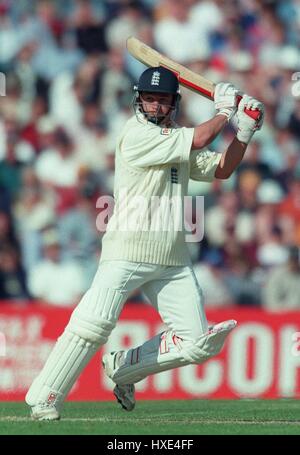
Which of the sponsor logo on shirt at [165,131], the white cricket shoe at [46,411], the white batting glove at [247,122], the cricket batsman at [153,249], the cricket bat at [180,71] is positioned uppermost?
the cricket bat at [180,71]

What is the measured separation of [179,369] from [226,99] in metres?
3.81

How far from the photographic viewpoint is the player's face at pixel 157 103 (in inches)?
282

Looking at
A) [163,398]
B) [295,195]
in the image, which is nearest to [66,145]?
[295,195]

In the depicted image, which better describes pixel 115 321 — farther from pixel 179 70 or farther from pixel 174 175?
pixel 179 70

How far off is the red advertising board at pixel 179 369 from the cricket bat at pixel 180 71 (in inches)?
121

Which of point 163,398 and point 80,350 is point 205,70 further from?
point 80,350

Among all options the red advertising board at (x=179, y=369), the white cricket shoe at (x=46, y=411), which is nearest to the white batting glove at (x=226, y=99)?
the white cricket shoe at (x=46, y=411)

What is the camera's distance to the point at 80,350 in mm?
6934

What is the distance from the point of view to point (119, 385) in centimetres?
765

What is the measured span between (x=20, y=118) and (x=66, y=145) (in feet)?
2.04

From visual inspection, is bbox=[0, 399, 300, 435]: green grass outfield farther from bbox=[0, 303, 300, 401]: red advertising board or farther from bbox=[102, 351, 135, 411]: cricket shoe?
bbox=[0, 303, 300, 401]: red advertising board

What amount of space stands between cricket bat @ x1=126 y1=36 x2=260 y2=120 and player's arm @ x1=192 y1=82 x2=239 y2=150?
36 cm

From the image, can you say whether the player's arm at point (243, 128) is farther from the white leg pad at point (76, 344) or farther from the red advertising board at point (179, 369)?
the red advertising board at point (179, 369)
